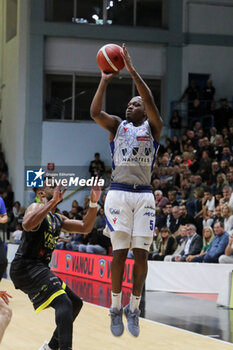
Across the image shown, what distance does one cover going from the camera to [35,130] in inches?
975

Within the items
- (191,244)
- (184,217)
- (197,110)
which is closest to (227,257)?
(191,244)

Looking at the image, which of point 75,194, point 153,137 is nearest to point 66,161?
point 75,194

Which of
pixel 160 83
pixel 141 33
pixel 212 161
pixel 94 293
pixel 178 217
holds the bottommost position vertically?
pixel 94 293

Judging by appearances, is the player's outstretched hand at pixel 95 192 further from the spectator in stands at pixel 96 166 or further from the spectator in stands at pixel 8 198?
the spectator in stands at pixel 8 198

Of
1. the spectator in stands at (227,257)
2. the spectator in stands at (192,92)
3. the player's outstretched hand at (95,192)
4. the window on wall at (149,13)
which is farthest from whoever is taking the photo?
the window on wall at (149,13)

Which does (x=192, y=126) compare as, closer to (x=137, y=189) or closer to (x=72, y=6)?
(x=72, y=6)

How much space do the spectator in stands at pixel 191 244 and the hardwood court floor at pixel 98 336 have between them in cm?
403

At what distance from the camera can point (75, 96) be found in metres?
25.1

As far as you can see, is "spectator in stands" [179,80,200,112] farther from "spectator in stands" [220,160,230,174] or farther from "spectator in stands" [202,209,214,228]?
"spectator in stands" [202,209,214,228]

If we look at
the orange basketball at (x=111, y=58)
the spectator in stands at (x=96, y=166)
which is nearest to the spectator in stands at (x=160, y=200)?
the spectator in stands at (x=96, y=166)

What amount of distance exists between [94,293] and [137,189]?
321 inches

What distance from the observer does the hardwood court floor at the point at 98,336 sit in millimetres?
8984

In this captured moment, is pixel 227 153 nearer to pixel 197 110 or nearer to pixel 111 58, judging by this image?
pixel 197 110

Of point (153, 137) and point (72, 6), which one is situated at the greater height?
point (72, 6)
